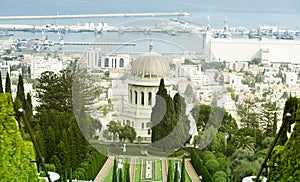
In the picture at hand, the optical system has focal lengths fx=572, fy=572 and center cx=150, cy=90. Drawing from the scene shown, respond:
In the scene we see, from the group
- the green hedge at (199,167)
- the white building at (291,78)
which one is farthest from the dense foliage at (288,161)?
the white building at (291,78)

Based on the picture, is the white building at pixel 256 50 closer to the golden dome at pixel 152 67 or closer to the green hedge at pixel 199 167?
the golden dome at pixel 152 67

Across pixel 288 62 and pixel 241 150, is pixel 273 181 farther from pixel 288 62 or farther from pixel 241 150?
pixel 288 62

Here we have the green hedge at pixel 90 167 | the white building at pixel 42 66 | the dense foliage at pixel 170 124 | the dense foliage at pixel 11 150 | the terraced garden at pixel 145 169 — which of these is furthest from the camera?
the white building at pixel 42 66

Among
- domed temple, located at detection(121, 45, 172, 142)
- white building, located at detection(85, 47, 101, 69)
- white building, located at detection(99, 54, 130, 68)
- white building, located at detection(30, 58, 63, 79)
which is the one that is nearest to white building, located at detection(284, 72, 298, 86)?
white building, located at detection(30, 58, 63, 79)

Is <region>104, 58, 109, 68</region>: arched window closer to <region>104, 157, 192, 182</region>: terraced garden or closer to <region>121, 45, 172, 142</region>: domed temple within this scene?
<region>121, 45, 172, 142</region>: domed temple

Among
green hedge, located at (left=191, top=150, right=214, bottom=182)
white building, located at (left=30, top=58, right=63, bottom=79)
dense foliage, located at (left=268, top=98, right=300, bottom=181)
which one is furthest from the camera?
white building, located at (left=30, top=58, right=63, bottom=79)

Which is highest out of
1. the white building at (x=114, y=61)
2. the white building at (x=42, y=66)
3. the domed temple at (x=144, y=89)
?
the white building at (x=114, y=61)
